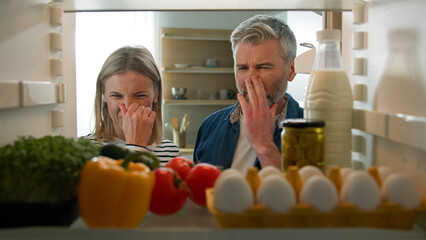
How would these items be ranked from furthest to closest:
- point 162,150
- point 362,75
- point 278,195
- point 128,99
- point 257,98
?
point 162,150 < point 128,99 < point 257,98 < point 362,75 < point 278,195

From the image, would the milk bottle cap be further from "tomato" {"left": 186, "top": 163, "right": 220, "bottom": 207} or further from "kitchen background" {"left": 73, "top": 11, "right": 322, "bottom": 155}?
"kitchen background" {"left": 73, "top": 11, "right": 322, "bottom": 155}

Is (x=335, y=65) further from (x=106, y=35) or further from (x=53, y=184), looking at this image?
(x=106, y=35)

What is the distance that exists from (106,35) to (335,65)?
283 centimetres

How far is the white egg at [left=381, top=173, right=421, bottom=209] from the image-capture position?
1.73 feet

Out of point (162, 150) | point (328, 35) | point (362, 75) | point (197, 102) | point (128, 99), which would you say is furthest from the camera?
point (197, 102)

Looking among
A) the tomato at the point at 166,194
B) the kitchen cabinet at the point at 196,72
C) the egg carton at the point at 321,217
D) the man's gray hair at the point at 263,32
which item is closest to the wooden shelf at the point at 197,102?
the kitchen cabinet at the point at 196,72

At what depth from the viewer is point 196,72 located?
3.71m

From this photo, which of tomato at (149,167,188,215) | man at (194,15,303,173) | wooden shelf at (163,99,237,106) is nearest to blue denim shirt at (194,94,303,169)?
man at (194,15,303,173)

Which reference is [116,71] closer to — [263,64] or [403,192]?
[263,64]

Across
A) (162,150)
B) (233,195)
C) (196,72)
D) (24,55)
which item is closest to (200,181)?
(233,195)

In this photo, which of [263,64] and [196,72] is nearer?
[263,64]

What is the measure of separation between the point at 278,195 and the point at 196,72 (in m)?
3.24

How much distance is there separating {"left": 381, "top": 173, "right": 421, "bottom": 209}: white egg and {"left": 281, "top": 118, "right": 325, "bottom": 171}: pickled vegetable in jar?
148 mm

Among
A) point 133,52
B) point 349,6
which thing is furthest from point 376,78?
point 133,52
